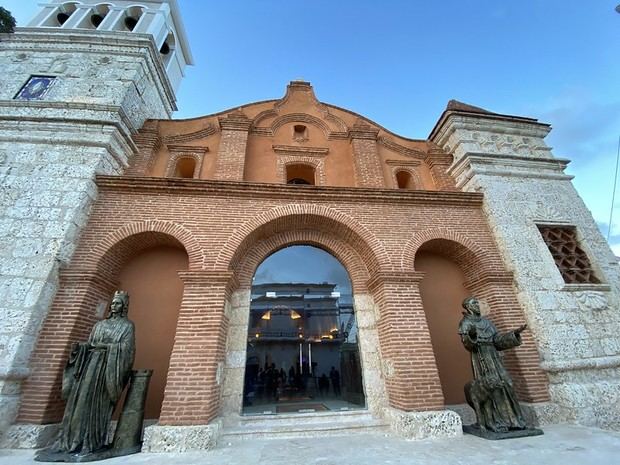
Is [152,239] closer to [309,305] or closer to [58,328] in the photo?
[58,328]

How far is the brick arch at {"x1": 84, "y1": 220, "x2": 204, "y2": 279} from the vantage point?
5006 millimetres

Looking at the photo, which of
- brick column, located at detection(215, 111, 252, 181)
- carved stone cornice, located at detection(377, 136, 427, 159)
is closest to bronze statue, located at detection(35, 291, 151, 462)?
brick column, located at detection(215, 111, 252, 181)

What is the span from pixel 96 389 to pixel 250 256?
3220 mm

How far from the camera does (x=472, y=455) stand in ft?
11.2

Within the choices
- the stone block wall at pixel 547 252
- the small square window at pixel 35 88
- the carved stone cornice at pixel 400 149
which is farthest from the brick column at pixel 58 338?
the stone block wall at pixel 547 252

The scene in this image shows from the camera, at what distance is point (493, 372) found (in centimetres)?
433

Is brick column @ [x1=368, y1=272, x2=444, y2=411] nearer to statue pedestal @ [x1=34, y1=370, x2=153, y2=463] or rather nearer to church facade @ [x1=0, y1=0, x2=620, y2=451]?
church facade @ [x1=0, y1=0, x2=620, y2=451]

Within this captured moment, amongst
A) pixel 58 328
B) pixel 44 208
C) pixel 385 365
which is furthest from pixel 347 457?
pixel 44 208

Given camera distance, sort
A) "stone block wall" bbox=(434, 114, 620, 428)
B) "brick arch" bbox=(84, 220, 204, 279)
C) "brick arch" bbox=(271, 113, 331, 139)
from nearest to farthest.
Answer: "stone block wall" bbox=(434, 114, 620, 428)
"brick arch" bbox=(84, 220, 204, 279)
"brick arch" bbox=(271, 113, 331, 139)

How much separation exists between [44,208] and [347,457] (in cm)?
640

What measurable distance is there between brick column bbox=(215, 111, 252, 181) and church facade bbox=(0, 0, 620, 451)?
43mm

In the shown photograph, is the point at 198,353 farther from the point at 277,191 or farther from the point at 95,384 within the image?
the point at 277,191

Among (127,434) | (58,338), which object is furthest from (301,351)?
(58,338)

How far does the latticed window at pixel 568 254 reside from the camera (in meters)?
5.76
